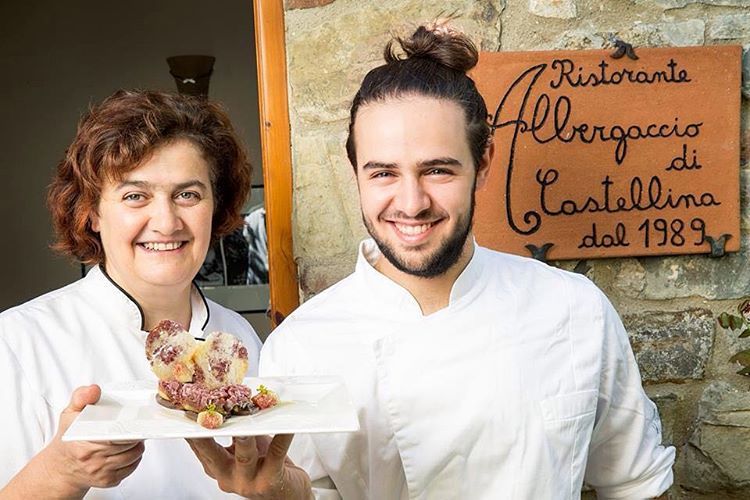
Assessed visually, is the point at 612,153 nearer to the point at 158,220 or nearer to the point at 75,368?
the point at 158,220

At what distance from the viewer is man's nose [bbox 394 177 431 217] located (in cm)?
159

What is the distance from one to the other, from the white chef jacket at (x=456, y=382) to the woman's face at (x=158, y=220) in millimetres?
217

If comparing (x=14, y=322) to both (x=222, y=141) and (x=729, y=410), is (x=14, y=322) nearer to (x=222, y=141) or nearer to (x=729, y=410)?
(x=222, y=141)

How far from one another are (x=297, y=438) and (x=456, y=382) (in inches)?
11.2

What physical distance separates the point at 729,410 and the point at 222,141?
133cm

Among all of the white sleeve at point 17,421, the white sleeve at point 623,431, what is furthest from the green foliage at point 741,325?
the white sleeve at point 17,421

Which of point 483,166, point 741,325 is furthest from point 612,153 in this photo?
point 483,166

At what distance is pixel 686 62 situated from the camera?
89.3 inches

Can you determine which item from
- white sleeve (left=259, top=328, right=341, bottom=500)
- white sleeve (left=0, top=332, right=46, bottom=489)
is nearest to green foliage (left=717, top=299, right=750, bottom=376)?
white sleeve (left=259, top=328, right=341, bottom=500)

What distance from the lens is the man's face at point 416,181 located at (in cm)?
161

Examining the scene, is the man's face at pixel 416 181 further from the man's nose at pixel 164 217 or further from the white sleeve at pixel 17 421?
the white sleeve at pixel 17 421

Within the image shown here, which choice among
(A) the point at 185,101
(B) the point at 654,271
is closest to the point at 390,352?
(A) the point at 185,101

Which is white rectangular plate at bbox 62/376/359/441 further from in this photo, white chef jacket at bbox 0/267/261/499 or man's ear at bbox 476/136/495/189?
man's ear at bbox 476/136/495/189

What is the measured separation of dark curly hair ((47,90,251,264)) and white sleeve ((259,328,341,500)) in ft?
1.13
